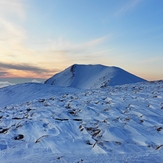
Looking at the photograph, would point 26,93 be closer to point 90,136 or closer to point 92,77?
point 90,136

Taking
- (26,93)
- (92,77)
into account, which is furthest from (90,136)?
(92,77)

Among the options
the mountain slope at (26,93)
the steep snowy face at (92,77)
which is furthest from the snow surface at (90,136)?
the steep snowy face at (92,77)

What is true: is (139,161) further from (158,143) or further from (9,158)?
(9,158)

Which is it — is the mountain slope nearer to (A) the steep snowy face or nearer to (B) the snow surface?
(B) the snow surface

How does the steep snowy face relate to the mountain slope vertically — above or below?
above

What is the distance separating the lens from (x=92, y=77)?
5025cm

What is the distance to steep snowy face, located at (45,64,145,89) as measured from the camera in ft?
145

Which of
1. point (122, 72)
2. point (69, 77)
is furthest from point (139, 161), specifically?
point (69, 77)

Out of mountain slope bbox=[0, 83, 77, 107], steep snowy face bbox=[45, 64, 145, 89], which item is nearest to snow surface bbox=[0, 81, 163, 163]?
mountain slope bbox=[0, 83, 77, 107]

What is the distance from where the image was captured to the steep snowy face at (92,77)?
44112mm

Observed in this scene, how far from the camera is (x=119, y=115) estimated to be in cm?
693

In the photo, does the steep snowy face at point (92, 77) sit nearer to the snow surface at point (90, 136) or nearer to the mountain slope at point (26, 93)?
the mountain slope at point (26, 93)

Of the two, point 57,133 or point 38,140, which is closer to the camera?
point 38,140

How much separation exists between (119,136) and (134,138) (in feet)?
1.23
